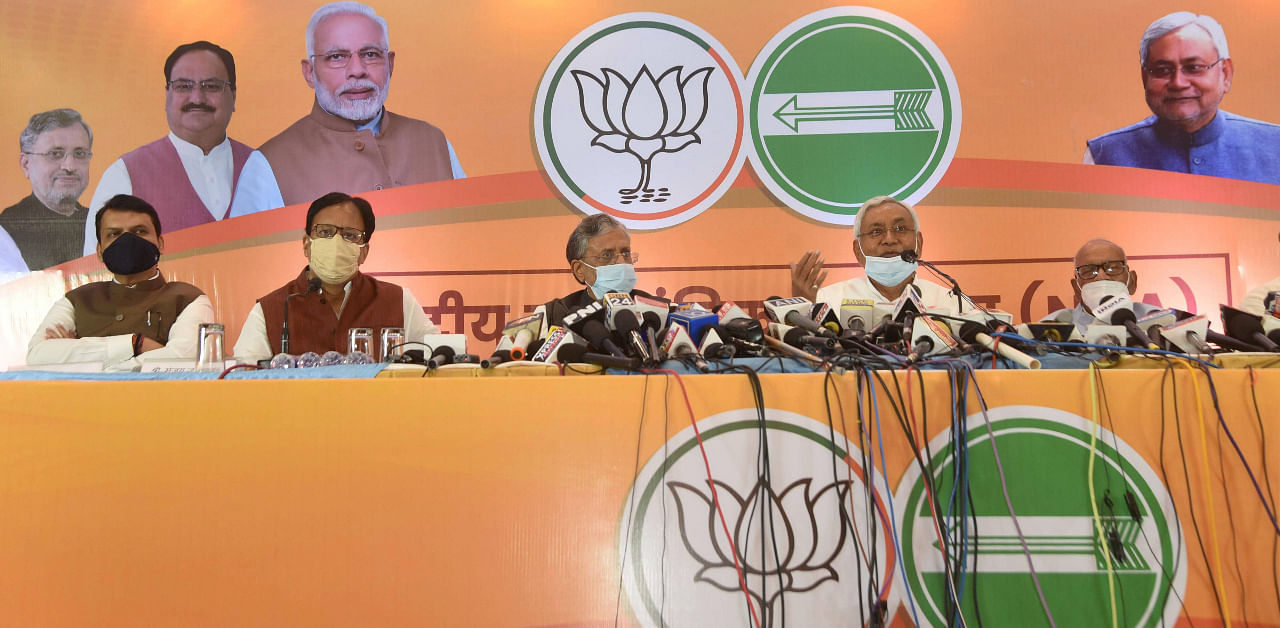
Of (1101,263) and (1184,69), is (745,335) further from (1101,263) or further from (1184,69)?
(1184,69)

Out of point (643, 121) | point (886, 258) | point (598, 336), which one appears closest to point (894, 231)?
point (886, 258)

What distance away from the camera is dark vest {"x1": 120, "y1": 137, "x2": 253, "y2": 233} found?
3703 mm

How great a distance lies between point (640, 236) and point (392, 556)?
2481 millimetres

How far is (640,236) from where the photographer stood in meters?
3.62

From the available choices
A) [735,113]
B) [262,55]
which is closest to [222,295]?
[262,55]

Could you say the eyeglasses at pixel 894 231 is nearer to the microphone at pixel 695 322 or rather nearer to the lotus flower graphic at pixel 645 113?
the lotus flower graphic at pixel 645 113

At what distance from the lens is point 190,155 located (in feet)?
12.2

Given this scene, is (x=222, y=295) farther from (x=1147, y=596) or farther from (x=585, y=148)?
(x=1147, y=596)

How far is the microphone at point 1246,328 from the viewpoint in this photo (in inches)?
63.3

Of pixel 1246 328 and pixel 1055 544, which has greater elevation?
pixel 1246 328

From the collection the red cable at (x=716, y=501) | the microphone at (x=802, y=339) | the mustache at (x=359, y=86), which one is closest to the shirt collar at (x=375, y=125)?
the mustache at (x=359, y=86)

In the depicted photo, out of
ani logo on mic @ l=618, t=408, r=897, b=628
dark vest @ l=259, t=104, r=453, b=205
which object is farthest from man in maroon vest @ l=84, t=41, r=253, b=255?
ani logo on mic @ l=618, t=408, r=897, b=628

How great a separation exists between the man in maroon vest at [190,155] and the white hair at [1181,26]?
4436mm

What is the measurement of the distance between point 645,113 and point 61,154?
116 inches
